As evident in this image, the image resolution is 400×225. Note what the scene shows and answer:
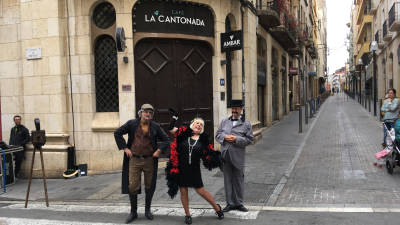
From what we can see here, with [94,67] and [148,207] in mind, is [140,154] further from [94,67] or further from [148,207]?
[94,67]

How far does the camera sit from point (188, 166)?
560 centimetres

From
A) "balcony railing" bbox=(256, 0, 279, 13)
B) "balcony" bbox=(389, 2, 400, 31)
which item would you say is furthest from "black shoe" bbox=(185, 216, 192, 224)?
"balcony" bbox=(389, 2, 400, 31)

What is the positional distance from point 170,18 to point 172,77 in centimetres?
166

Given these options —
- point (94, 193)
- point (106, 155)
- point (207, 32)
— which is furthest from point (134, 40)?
point (94, 193)

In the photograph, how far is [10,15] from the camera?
422 inches

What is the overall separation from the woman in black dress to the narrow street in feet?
1.89

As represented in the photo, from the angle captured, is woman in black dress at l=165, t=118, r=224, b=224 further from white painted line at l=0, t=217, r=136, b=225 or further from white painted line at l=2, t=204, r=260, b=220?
white painted line at l=0, t=217, r=136, b=225

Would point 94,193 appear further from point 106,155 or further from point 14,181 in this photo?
point 14,181

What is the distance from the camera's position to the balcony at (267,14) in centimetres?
1548

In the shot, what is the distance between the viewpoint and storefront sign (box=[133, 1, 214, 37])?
1024 centimetres

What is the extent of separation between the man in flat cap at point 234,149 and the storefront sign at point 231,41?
5211 millimetres

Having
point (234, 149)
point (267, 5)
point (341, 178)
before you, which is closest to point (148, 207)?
point (234, 149)

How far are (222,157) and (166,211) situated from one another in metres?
1.43

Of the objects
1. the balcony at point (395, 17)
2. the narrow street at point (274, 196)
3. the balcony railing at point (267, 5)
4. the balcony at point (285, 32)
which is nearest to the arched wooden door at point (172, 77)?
the narrow street at point (274, 196)
